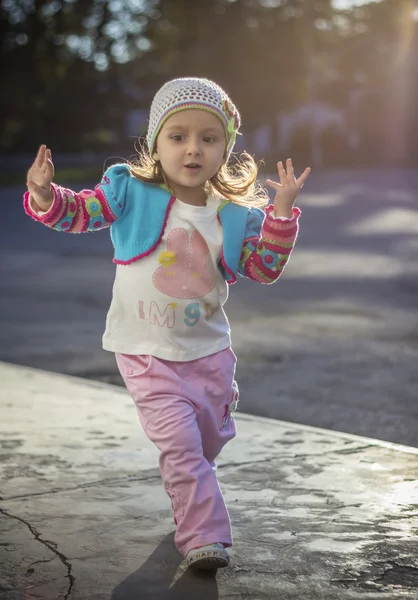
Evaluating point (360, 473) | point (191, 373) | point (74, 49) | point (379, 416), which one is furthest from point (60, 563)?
point (74, 49)

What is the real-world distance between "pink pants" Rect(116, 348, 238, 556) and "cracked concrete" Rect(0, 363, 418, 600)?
142 mm

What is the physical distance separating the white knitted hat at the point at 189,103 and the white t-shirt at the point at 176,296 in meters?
0.28

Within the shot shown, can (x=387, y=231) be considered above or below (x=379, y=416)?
above

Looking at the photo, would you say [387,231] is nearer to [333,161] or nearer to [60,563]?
[60,563]

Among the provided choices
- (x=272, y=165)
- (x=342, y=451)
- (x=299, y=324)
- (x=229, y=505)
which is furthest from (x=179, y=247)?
(x=272, y=165)

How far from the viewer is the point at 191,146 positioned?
12.8 ft

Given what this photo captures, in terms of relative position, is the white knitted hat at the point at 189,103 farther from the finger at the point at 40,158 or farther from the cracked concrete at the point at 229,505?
the cracked concrete at the point at 229,505

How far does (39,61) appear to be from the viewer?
5406cm

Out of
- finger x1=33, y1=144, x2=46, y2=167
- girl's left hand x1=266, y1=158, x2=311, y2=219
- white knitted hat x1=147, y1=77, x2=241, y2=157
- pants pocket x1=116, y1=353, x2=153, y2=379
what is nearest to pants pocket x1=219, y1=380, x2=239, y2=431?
pants pocket x1=116, y1=353, x2=153, y2=379

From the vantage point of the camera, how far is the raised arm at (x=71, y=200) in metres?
3.81

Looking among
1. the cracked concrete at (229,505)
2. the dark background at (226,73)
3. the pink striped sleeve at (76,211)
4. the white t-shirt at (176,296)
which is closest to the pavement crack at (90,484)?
the cracked concrete at (229,505)

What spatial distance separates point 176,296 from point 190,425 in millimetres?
429

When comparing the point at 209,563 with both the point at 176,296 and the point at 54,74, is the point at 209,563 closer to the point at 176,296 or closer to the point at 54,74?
the point at 176,296

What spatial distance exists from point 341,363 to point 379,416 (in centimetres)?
139
